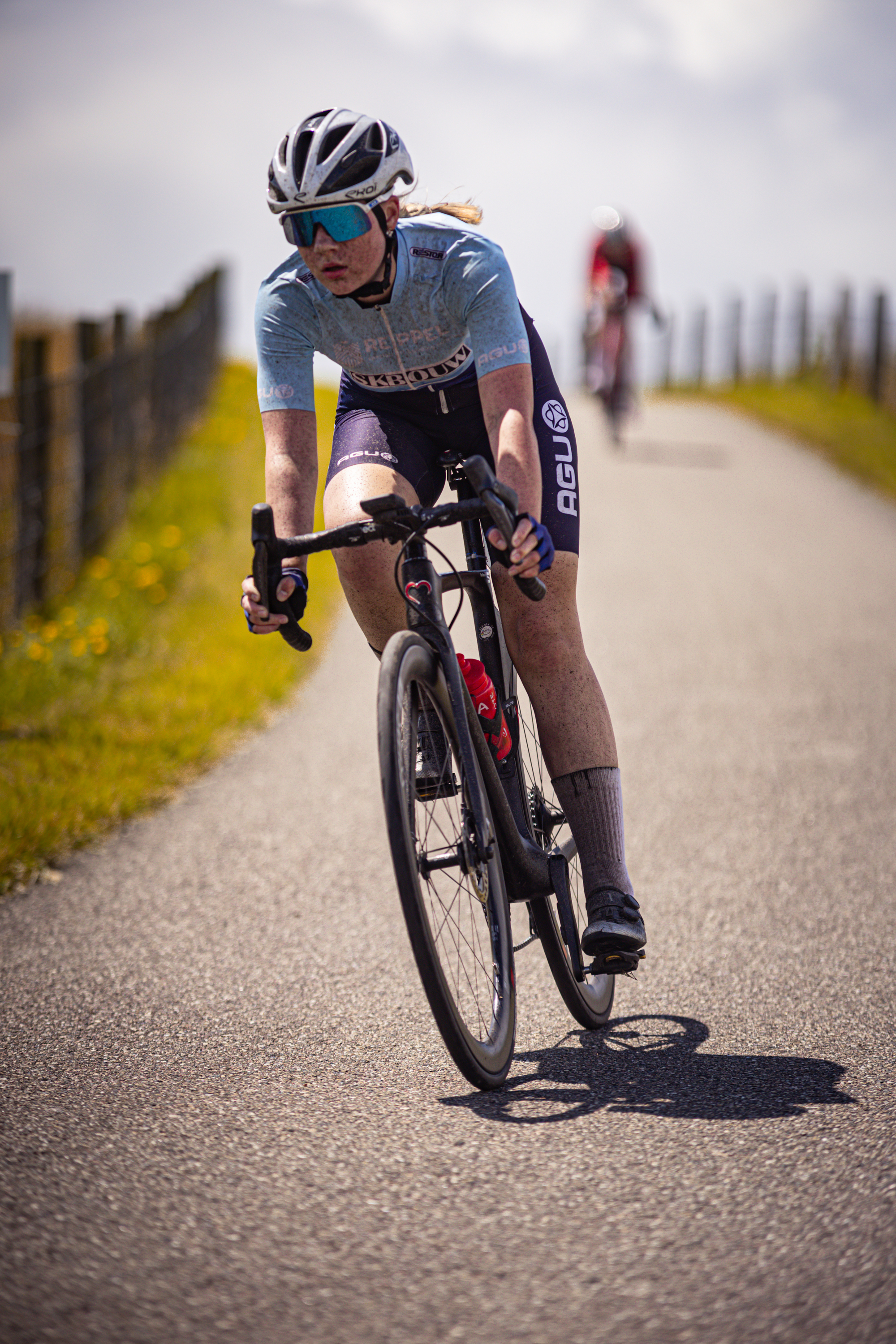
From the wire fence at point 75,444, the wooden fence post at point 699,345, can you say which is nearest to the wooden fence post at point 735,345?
the wooden fence post at point 699,345

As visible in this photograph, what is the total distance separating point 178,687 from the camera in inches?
270

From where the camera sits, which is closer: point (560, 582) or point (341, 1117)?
point (341, 1117)

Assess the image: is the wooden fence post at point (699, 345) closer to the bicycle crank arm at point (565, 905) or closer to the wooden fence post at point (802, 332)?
the wooden fence post at point (802, 332)

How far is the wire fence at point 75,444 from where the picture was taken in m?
8.48

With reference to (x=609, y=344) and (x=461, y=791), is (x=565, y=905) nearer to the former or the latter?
(x=461, y=791)

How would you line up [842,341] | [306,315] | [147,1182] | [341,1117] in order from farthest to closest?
[842,341], [306,315], [341,1117], [147,1182]

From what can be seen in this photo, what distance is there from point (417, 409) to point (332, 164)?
26.5 inches

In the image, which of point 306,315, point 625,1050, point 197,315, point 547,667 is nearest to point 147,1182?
point 625,1050

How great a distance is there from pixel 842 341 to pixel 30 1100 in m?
22.3

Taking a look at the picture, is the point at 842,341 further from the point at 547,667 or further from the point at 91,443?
the point at 547,667

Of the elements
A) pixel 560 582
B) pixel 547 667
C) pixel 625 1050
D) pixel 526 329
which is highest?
pixel 526 329

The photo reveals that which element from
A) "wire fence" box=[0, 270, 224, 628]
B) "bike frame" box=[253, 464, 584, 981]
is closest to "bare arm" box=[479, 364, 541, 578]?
"bike frame" box=[253, 464, 584, 981]

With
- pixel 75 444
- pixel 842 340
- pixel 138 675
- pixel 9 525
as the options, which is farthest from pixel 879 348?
pixel 138 675

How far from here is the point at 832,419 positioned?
1928 centimetres
